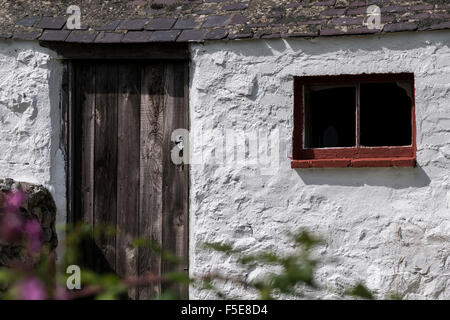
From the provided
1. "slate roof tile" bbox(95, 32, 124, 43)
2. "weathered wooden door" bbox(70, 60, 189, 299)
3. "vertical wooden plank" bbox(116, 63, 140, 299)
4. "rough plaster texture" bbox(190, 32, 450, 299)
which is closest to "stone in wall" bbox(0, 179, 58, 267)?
"weathered wooden door" bbox(70, 60, 189, 299)

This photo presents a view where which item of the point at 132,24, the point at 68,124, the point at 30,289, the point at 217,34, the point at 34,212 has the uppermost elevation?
the point at 132,24

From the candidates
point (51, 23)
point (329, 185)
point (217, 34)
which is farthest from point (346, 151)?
point (51, 23)

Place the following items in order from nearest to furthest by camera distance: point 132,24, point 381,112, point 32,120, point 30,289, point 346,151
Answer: point 30,289 < point 346,151 < point 381,112 < point 132,24 < point 32,120

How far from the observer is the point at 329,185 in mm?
5441

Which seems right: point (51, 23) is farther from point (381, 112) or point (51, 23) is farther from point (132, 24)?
point (381, 112)

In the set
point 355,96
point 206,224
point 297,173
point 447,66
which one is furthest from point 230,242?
point 447,66

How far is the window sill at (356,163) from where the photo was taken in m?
5.29

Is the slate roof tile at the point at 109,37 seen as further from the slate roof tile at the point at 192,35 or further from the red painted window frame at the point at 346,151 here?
the red painted window frame at the point at 346,151

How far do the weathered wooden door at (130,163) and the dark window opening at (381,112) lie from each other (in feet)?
4.23

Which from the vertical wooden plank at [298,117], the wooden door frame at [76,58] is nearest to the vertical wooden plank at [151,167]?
the wooden door frame at [76,58]

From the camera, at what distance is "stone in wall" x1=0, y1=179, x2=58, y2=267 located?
538cm

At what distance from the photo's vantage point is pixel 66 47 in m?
5.97

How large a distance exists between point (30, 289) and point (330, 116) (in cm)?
438

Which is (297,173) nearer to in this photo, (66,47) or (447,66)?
(447,66)
